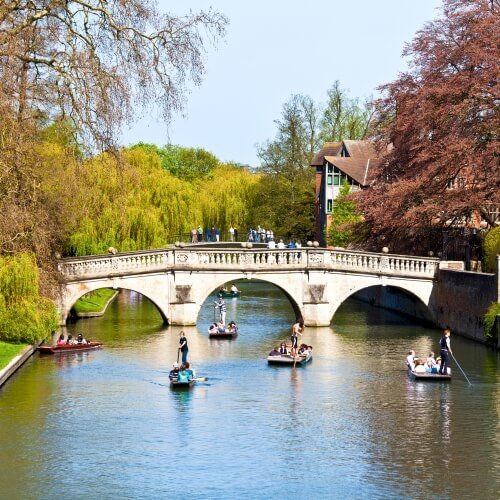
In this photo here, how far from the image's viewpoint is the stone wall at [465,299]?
161 ft

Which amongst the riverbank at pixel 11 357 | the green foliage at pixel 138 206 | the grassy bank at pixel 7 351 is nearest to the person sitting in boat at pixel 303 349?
the green foliage at pixel 138 206

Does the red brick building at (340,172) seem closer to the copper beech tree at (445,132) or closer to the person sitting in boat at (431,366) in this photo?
the copper beech tree at (445,132)

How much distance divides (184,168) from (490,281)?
9331 cm

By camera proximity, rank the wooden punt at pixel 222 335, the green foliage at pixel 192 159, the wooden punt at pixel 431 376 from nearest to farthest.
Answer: the wooden punt at pixel 431 376 < the wooden punt at pixel 222 335 < the green foliage at pixel 192 159

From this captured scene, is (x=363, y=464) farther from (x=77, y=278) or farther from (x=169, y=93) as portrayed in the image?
(x=77, y=278)

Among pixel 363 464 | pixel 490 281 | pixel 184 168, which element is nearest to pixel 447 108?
pixel 490 281

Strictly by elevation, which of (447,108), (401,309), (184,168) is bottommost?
(401,309)

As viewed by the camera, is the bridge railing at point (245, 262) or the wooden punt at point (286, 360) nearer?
the wooden punt at point (286, 360)

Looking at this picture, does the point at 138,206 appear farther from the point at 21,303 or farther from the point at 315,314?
the point at 21,303

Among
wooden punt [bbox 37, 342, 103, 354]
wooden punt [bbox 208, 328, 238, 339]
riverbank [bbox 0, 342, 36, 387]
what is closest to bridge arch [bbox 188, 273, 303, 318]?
wooden punt [bbox 208, 328, 238, 339]

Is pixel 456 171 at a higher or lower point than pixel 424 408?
higher

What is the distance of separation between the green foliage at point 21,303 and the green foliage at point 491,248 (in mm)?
19545

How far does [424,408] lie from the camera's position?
117 feet

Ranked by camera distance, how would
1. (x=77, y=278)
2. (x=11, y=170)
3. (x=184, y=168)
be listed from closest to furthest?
(x=11, y=170) < (x=77, y=278) < (x=184, y=168)
